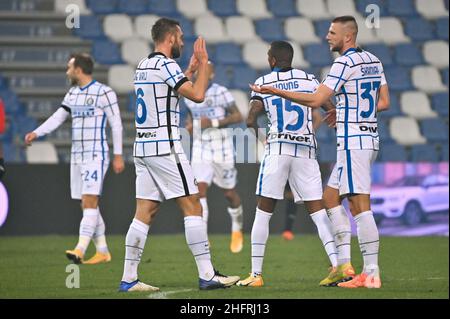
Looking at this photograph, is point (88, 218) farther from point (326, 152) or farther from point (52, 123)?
point (326, 152)

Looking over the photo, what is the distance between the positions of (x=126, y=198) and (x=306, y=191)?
6935 millimetres

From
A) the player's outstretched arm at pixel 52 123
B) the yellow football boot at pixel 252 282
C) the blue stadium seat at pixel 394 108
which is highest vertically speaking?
the blue stadium seat at pixel 394 108

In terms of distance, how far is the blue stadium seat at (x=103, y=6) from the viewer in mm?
19406

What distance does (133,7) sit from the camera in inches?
763

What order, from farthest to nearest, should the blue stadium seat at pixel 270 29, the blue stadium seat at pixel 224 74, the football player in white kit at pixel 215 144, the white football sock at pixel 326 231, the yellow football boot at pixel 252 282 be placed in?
the blue stadium seat at pixel 270 29, the blue stadium seat at pixel 224 74, the football player in white kit at pixel 215 144, the white football sock at pixel 326 231, the yellow football boot at pixel 252 282

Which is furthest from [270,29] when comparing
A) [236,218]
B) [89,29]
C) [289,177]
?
[289,177]

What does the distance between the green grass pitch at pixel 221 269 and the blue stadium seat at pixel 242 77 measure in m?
3.74

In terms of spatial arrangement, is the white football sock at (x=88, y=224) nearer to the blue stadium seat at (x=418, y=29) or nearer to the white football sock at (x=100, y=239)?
the white football sock at (x=100, y=239)

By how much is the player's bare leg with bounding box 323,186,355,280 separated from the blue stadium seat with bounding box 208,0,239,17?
38.4 feet

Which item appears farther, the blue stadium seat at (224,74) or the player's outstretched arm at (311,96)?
the blue stadium seat at (224,74)

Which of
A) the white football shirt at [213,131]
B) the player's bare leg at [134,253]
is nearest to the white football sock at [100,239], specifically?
the white football shirt at [213,131]

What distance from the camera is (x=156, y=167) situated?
7.86 meters

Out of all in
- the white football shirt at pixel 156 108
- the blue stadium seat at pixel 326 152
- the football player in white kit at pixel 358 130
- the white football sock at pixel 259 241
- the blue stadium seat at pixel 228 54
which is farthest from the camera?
the blue stadium seat at pixel 228 54
